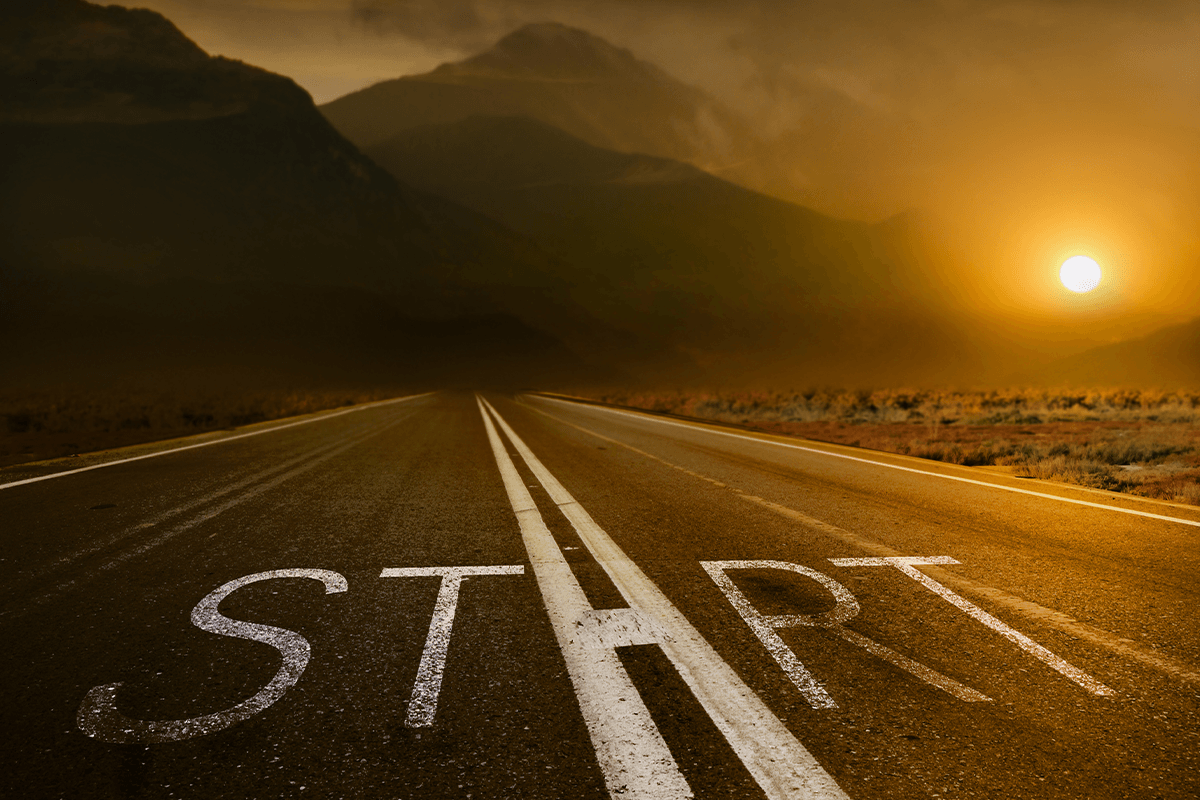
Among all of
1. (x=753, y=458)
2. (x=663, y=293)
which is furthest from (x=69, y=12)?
(x=753, y=458)

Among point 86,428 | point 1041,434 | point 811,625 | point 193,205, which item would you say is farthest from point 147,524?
point 193,205

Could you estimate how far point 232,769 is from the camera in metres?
1.84

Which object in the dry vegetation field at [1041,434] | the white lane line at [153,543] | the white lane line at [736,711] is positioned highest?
the dry vegetation field at [1041,434]

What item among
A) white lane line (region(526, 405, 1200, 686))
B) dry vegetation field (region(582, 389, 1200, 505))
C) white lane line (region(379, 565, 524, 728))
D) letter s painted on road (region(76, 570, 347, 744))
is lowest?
letter s painted on road (region(76, 570, 347, 744))

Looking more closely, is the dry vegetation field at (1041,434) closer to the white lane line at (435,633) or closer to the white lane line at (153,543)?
the white lane line at (435,633)

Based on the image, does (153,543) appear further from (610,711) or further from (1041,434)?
(1041,434)

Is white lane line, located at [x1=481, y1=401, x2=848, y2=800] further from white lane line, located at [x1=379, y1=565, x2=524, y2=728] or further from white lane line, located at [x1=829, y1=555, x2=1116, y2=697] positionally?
white lane line, located at [x1=829, y1=555, x2=1116, y2=697]

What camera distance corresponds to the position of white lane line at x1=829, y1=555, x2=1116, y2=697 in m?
2.43

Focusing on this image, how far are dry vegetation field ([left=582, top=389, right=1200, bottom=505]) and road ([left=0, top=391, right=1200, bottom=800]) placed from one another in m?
3.21

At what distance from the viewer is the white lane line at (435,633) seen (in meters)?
2.16

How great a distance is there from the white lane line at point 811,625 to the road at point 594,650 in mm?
16

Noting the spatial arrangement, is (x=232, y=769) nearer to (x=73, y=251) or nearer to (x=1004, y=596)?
(x=1004, y=596)

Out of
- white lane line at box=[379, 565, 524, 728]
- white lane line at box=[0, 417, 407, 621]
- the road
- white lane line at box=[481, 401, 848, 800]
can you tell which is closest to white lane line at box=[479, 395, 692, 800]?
the road

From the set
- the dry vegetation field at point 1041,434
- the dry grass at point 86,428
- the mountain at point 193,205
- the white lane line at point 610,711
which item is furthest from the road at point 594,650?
the mountain at point 193,205
